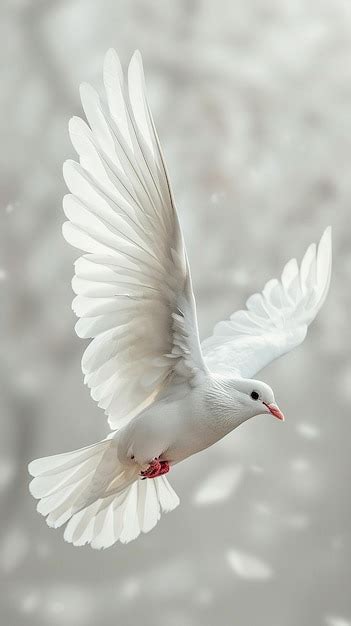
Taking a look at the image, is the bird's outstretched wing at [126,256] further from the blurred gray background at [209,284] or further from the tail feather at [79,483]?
the blurred gray background at [209,284]

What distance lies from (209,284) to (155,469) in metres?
1.50

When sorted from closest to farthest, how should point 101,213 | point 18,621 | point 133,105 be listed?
1. point 133,105
2. point 101,213
3. point 18,621

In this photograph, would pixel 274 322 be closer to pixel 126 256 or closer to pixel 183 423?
pixel 183 423

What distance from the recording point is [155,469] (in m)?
2.38

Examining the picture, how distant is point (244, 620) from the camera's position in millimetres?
3402

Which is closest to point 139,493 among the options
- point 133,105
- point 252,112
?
point 133,105

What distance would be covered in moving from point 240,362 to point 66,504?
0.51 m

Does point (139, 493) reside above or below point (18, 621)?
above

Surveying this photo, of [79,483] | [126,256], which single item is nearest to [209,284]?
[79,483]

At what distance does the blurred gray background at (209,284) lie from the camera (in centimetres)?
344

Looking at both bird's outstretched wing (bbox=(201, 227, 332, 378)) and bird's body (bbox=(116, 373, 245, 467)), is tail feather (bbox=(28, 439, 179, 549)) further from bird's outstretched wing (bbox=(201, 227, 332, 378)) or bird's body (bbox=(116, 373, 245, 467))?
bird's outstretched wing (bbox=(201, 227, 332, 378))

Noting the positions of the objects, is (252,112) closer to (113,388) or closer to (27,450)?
(27,450)

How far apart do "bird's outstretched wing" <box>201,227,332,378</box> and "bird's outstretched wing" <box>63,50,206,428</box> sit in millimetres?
312

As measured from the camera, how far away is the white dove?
2012mm
